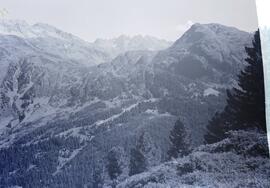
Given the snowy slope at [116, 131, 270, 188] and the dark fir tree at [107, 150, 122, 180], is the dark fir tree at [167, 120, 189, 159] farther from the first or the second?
the dark fir tree at [107, 150, 122, 180]

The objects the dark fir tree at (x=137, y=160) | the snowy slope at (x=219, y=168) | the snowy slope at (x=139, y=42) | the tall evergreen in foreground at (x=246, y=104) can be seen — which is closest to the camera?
the snowy slope at (x=219, y=168)

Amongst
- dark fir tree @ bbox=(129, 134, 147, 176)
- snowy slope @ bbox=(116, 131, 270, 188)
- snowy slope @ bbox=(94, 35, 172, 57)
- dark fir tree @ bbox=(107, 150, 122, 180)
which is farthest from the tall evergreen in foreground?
snowy slope @ bbox=(94, 35, 172, 57)

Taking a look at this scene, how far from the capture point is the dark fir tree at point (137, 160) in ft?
91.2

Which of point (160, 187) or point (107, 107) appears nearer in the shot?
point (160, 187)

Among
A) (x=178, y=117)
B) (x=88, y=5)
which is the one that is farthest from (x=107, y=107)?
(x=88, y=5)

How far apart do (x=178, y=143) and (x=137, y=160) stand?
2558 millimetres

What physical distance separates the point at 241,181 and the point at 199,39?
182 feet

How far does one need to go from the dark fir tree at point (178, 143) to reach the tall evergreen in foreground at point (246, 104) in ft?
4.38

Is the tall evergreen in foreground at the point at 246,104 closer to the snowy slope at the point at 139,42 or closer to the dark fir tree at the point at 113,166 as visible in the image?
the dark fir tree at the point at 113,166

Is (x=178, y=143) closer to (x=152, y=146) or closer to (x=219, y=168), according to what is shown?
(x=152, y=146)

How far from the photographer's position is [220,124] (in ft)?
92.4

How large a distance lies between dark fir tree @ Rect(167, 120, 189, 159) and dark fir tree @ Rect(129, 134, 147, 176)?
1686mm

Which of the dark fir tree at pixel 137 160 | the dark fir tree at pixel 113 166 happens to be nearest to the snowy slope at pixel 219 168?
the dark fir tree at pixel 137 160

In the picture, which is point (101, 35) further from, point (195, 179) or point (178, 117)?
point (195, 179)
